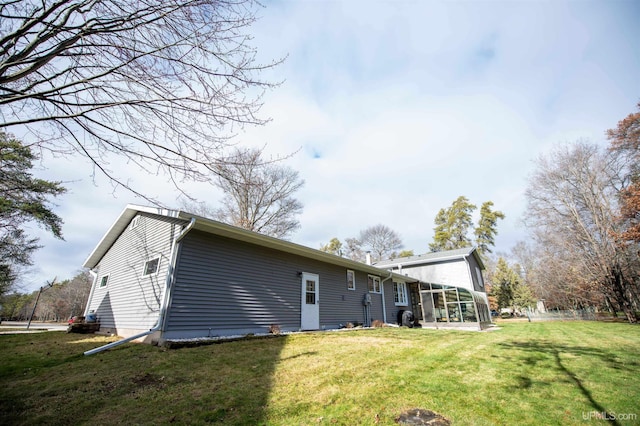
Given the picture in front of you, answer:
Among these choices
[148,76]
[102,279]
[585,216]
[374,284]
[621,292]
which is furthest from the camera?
[585,216]

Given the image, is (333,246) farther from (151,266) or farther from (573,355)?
(573,355)

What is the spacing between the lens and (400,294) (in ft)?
54.3

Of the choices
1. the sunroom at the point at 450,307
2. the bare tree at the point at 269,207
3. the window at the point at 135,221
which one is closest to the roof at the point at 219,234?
the window at the point at 135,221

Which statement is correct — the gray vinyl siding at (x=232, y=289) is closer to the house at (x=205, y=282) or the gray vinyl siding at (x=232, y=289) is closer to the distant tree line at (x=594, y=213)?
the house at (x=205, y=282)

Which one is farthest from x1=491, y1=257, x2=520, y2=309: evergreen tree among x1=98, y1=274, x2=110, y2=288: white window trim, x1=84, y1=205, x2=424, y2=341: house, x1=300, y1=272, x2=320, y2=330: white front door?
x1=98, y1=274, x2=110, y2=288: white window trim

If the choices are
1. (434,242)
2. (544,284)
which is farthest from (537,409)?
(434,242)

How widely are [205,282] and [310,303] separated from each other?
4386 mm

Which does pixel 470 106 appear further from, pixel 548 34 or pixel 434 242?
pixel 434 242

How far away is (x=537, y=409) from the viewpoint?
9.81 ft

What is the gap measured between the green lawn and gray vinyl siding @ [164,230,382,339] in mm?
1303

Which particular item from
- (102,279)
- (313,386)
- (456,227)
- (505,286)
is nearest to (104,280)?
(102,279)

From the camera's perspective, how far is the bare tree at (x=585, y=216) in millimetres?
16156

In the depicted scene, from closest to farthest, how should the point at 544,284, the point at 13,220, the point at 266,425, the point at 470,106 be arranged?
the point at 266,425, the point at 470,106, the point at 13,220, the point at 544,284

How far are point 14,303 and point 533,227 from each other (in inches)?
2439
